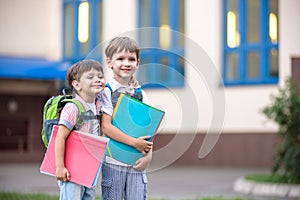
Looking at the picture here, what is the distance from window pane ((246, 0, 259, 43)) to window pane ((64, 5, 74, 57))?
587cm

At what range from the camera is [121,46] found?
4.16 metres

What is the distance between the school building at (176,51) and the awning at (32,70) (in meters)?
0.03

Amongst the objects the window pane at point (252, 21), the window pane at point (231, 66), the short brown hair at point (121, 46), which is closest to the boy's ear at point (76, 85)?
the short brown hair at point (121, 46)

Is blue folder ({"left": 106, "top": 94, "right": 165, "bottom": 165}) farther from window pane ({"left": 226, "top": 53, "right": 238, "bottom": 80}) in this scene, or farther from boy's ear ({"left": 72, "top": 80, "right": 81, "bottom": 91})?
window pane ({"left": 226, "top": 53, "right": 238, "bottom": 80})

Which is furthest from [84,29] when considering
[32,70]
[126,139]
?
[126,139]

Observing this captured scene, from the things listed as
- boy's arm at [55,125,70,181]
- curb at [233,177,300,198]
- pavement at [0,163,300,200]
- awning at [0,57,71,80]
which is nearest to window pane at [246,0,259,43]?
pavement at [0,163,300,200]

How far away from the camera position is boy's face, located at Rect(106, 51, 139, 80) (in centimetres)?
416

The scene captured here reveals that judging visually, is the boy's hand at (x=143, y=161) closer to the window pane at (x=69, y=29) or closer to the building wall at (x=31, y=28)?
the window pane at (x=69, y=29)

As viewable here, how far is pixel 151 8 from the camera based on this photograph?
17.5 meters

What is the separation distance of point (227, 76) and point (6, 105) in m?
6.74

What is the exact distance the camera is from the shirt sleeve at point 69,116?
4102mm

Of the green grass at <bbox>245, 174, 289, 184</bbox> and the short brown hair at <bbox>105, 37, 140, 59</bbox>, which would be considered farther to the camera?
the green grass at <bbox>245, 174, 289, 184</bbox>

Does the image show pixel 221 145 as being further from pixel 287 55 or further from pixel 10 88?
pixel 10 88

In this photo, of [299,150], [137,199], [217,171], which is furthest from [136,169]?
[217,171]
